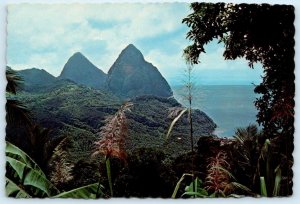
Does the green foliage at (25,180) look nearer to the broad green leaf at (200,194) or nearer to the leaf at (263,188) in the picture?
the broad green leaf at (200,194)

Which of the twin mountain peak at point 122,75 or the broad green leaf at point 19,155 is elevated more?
the twin mountain peak at point 122,75

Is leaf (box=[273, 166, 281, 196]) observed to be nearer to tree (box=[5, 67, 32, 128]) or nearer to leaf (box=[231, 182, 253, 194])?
leaf (box=[231, 182, 253, 194])

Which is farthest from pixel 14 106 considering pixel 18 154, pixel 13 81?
pixel 18 154

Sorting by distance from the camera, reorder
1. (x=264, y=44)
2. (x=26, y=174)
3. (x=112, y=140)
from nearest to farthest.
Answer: (x=26, y=174) → (x=112, y=140) → (x=264, y=44)

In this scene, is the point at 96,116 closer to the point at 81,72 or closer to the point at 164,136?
the point at 81,72

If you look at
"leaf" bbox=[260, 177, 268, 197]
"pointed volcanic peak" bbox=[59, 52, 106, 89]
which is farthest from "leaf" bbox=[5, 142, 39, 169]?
"leaf" bbox=[260, 177, 268, 197]

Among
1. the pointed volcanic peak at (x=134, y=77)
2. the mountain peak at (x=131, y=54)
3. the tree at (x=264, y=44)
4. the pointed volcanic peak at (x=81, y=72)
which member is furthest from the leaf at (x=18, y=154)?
the tree at (x=264, y=44)
